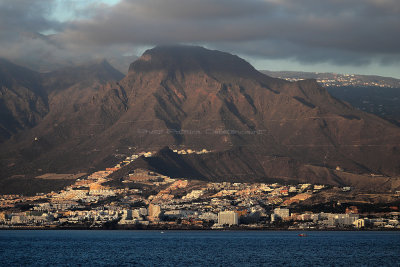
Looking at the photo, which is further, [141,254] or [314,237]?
[314,237]

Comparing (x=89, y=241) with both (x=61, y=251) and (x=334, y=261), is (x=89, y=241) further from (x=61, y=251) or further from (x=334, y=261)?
(x=334, y=261)

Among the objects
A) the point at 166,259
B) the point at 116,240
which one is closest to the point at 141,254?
the point at 166,259

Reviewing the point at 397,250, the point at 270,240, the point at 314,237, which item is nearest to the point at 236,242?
the point at 270,240

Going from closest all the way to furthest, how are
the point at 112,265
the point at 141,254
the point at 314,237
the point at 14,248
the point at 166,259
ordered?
1. the point at 112,265
2. the point at 166,259
3. the point at 141,254
4. the point at 14,248
5. the point at 314,237

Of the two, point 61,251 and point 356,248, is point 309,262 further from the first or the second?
point 61,251

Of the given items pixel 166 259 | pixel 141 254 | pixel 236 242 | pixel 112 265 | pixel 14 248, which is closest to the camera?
pixel 112 265

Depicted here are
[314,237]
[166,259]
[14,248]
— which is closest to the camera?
[166,259]
